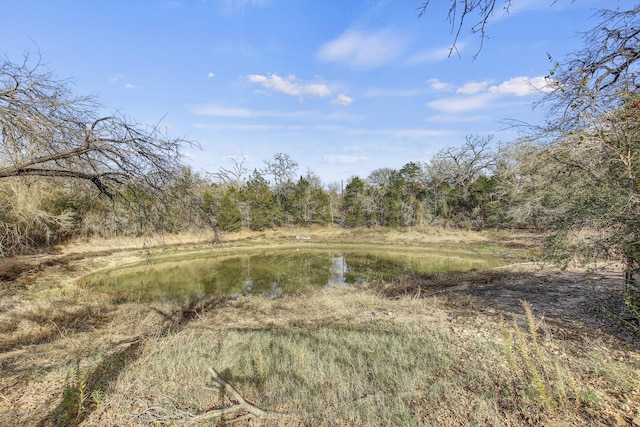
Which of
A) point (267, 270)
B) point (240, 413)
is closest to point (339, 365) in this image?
point (240, 413)

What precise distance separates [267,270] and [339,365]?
1294cm

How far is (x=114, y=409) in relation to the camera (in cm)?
296

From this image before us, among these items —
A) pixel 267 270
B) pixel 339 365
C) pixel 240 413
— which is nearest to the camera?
pixel 240 413

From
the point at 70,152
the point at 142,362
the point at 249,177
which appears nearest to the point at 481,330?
the point at 142,362

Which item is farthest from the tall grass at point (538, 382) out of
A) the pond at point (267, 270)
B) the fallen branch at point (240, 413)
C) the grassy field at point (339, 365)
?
the pond at point (267, 270)

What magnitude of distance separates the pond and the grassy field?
5.55 metres

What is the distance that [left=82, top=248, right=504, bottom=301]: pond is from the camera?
12.5 m

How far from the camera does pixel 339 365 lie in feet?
12.4

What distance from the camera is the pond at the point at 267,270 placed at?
12508 millimetres

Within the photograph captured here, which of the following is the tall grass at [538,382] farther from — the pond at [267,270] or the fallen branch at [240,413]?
the pond at [267,270]

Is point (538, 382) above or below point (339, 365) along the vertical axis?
above


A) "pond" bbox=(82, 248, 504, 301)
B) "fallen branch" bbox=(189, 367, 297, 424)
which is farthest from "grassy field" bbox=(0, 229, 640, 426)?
"pond" bbox=(82, 248, 504, 301)

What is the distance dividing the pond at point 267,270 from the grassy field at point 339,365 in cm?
555

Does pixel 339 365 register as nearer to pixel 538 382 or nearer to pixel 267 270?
pixel 538 382
